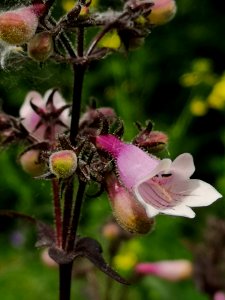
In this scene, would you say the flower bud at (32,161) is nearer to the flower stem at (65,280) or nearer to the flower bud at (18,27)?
the flower stem at (65,280)

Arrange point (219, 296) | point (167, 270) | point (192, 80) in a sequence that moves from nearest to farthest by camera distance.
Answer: point (219, 296) < point (167, 270) < point (192, 80)

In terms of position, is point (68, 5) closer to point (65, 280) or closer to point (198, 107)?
point (198, 107)

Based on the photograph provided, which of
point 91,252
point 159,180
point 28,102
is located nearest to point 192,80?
point 28,102

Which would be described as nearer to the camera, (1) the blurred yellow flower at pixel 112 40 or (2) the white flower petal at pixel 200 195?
(2) the white flower petal at pixel 200 195

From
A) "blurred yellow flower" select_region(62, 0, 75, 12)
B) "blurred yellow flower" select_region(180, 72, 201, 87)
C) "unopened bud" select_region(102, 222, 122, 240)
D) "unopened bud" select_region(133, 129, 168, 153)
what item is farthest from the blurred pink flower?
"blurred yellow flower" select_region(180, 72, 201, 87)

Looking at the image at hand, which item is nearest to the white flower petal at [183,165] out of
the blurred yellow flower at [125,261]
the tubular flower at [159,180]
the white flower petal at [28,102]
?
the tubular flower at [159,180]

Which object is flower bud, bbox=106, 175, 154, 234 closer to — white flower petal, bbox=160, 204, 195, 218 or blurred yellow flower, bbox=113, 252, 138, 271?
white flower petal, bbox=160, 204, 195, 218

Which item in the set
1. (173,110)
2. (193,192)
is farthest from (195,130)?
(193,192)
